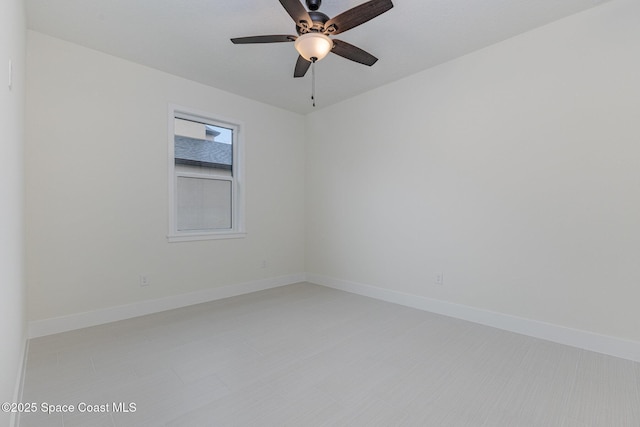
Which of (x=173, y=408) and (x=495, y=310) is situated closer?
(x=173, y=408)

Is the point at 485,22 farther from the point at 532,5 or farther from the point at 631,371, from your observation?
the point at 631,371

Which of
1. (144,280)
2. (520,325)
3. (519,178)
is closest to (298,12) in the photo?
(519,178)

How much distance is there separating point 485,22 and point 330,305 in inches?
125

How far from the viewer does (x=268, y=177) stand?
4.39 meters

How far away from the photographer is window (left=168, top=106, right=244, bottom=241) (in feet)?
11.6

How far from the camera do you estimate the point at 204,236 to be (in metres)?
3.71

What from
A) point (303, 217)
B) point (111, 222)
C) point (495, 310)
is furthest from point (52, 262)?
point (495, 310)

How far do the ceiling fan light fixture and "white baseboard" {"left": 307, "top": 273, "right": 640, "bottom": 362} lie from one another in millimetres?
2734

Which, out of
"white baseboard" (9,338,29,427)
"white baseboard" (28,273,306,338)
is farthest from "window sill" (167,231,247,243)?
"white baseboard" (9,338,29,427)

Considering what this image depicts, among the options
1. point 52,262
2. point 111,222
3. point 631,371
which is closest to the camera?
point 631,371

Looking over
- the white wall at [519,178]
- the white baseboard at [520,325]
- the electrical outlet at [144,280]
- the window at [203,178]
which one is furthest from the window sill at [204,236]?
the white baseboard at [520,325]

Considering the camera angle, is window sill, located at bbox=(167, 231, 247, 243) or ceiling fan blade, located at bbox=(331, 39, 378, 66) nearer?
ceiling fan blade, located at bbox=(331, 39, 378, 66)

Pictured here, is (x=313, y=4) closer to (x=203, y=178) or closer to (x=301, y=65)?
(x=301, y=65)

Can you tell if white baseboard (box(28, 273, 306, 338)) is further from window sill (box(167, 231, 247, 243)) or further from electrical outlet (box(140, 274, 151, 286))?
window sill (box(167, 231, 247, 243))
